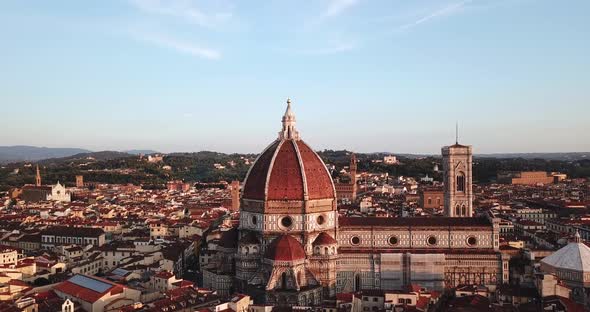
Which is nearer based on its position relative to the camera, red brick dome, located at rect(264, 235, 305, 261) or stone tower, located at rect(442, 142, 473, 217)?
red brick dome, located at rect(264, 235, 305, 261)

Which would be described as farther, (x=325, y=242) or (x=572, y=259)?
(x=325, y=242)

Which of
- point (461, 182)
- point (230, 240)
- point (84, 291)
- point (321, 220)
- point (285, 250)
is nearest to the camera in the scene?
point (84, 291)

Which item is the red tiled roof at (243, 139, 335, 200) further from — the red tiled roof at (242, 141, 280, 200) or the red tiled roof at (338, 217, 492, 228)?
the red tiled roof at (338, 217, 492, 228)

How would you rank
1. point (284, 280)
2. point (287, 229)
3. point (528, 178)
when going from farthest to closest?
point (528, 178)
point (287, 229)
point (284, 280)

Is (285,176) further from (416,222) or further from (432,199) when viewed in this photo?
(432,199)

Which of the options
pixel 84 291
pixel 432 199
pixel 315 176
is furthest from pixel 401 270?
pixel 432 199

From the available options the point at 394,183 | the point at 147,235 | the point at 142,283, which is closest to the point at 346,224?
the point at 142,283

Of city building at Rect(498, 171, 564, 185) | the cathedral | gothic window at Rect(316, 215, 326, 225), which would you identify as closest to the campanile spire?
the cathedral
